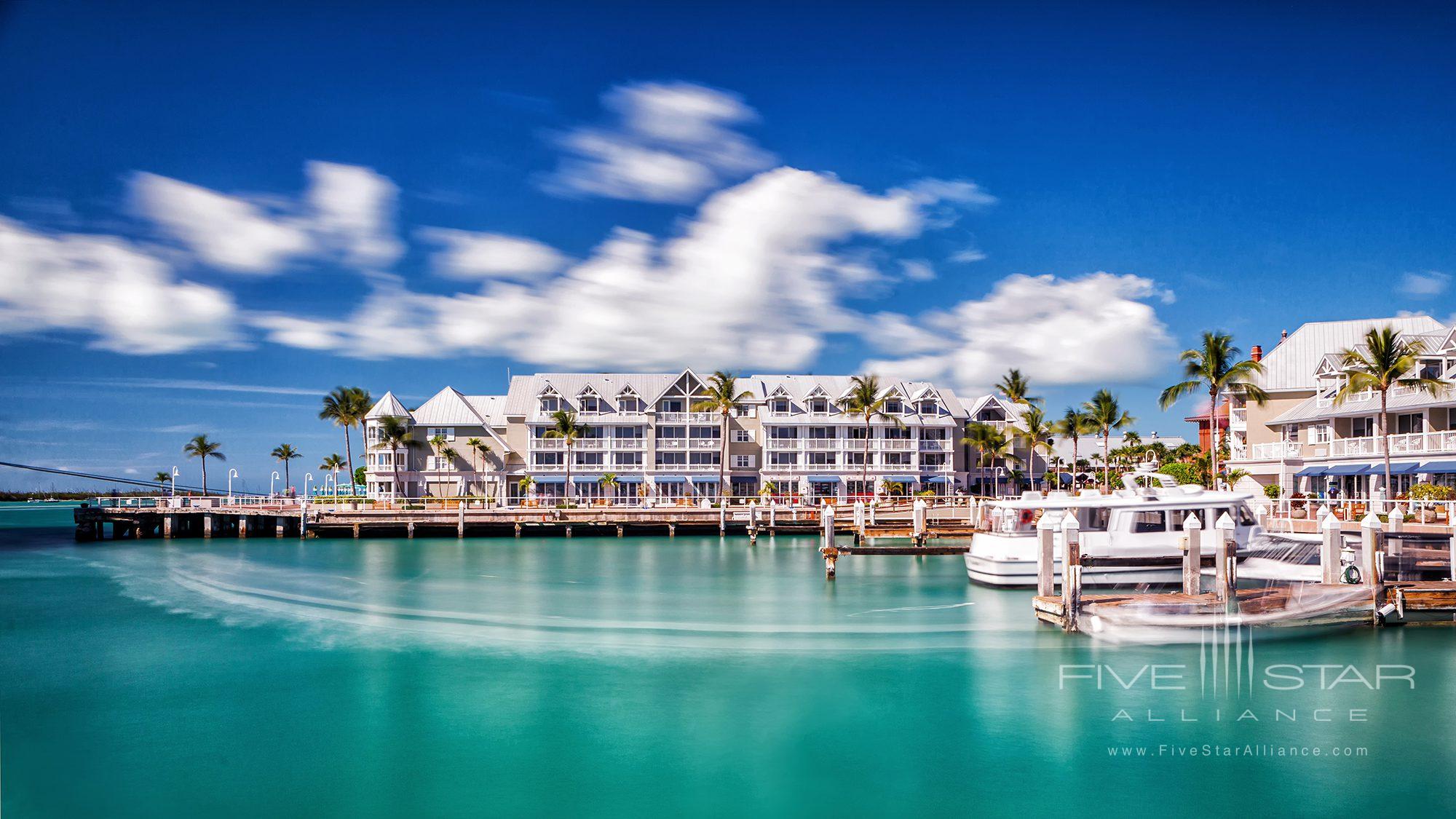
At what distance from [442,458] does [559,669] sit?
186ft

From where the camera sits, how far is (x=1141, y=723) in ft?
56.5

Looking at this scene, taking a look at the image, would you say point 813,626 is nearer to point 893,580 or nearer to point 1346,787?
point 893,580

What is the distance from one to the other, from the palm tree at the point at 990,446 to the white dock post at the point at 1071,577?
50799 mm

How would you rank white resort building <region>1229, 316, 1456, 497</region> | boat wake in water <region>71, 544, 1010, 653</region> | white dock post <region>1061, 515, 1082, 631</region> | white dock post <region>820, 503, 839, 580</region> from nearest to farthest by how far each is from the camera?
white dock post <region>1061, 515, 1082, 631</region>
boat wake in water <region>71, 544, 1010, 653</region>
white dock post <region>820, 503, 839, 580</region>
white resort building <region>1229, 316, 1456, 497</region>

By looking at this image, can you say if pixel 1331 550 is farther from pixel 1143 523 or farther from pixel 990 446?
pixel 990 446

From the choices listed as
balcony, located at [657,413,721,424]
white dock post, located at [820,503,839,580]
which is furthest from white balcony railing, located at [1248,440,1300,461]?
balcony, located at [657,413,721,424]

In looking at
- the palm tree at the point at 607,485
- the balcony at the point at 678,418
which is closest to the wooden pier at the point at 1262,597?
the palm tree at the point at 607,485

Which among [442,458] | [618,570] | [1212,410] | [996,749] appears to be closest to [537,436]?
[442,458]

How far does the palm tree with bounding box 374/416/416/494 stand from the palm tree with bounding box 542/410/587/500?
1080cm

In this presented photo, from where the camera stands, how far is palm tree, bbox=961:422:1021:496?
73.4m

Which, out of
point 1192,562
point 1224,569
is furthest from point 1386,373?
point 1224,569

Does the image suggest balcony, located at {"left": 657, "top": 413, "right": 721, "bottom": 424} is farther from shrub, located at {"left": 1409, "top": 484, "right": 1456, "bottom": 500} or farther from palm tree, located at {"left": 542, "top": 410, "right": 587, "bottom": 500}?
shrub, located at {"left": 1409, "top": 484, "right": 1456, "bottom": 500}

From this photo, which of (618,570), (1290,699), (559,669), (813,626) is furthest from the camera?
(618,570)

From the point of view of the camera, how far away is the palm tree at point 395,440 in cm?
7106
